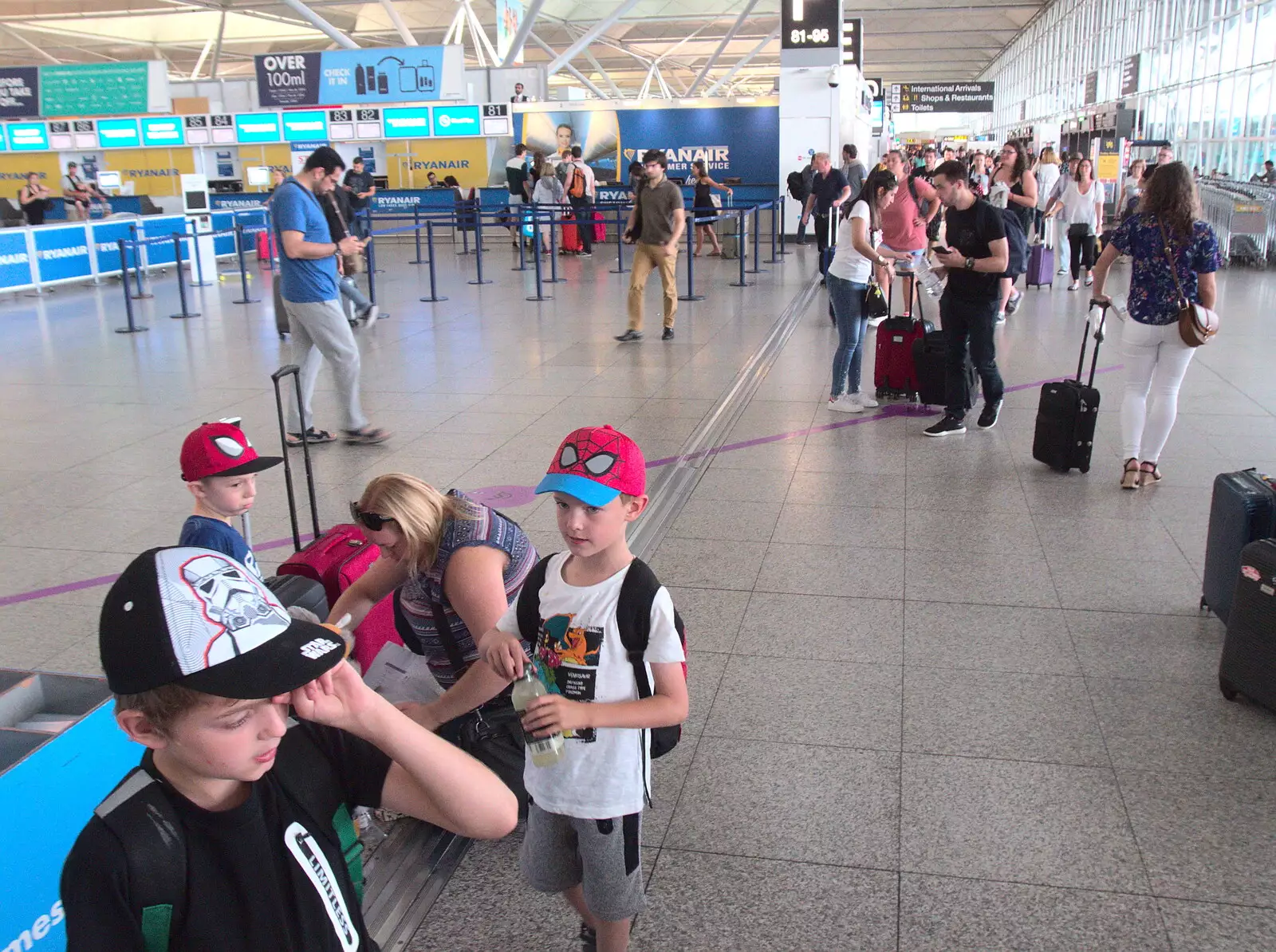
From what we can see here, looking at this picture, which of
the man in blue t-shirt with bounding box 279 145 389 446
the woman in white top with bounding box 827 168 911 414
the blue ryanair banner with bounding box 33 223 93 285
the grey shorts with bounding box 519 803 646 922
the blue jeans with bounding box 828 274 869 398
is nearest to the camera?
the grey shorts with bounding box 519 803 646 922

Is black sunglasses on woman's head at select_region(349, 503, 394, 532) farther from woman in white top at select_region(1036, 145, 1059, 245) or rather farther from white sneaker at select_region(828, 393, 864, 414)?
woman in white top at select_region(1036, 145, 1059, 245)

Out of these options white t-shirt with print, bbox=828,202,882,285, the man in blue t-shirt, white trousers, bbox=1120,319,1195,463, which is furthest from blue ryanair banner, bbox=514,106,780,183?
white trousers, bbox=1120,319,1195,463

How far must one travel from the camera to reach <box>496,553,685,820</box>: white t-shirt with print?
2.18m

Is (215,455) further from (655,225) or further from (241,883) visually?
(655,225)

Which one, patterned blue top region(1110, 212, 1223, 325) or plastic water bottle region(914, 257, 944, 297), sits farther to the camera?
plastic water bottle region(914, 257, 944, 297)

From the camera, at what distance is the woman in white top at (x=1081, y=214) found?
1500cm

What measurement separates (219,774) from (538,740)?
0.80 m

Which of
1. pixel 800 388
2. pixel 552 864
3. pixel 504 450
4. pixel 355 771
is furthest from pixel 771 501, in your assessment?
pixel 355 771

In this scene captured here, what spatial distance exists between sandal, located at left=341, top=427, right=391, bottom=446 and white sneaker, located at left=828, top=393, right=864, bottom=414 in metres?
3.32

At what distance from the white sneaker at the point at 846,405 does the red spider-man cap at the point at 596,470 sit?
6.00 meters

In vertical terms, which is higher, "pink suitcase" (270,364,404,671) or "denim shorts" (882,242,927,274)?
"denim shorts" (882,242,927,274)

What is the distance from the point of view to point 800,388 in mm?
8938

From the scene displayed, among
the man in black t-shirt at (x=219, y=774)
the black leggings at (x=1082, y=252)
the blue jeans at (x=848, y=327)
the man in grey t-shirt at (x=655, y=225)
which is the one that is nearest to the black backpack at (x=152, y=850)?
the man in black t-shirt at (x=219, y=774)

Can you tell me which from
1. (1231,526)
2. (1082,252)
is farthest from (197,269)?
(1231,526)
